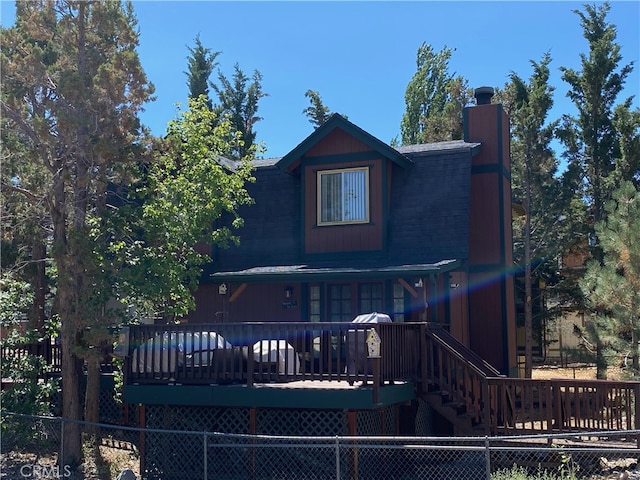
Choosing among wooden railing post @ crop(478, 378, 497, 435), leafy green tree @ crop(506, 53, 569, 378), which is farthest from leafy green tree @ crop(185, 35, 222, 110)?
wooden railing post @ crop(478, 378, 497, 435)

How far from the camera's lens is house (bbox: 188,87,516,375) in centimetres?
1479

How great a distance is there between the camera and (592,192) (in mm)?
26922

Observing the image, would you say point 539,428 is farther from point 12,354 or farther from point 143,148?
point 12,354

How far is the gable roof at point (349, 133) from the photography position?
1530 cm

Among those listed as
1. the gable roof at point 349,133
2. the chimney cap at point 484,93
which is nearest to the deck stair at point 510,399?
the gable roof at point 349,133

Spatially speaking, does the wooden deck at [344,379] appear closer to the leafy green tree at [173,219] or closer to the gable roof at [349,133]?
the leafy green tree at [173,219]

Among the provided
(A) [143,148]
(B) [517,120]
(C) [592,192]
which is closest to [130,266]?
(A) [143,148]

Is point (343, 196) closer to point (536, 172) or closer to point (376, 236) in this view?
point (376, 236)

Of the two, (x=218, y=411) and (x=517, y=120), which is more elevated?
(x=517, y=120)

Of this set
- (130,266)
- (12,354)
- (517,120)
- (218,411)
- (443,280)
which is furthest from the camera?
(517,120)

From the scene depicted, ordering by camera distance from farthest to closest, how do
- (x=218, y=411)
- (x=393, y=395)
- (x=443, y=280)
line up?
(x=443, y=280) → (x=218, y=411) → (x=393, y=395)

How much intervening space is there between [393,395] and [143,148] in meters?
6.17

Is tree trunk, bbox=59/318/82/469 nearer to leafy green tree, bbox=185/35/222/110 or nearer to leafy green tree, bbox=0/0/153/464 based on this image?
leafy green tree, bbox=0/0/153/464

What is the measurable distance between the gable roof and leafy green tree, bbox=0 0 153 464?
449cm
